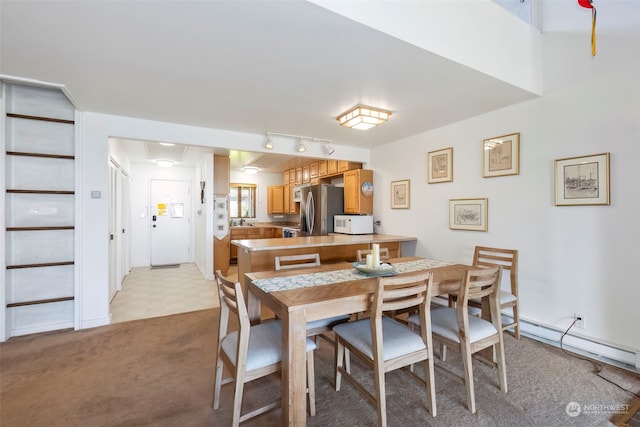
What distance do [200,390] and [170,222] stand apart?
5.42 m

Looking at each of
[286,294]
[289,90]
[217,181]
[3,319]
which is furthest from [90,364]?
[217,181]

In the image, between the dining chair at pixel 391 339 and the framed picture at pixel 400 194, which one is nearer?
the dining chair at pixel 391 339

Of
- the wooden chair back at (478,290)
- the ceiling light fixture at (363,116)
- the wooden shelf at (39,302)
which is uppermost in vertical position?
the ceiling light fixture at (363,116)

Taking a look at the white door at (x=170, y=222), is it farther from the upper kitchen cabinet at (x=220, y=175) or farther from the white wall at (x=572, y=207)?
the white wall at (x=572, y=207)

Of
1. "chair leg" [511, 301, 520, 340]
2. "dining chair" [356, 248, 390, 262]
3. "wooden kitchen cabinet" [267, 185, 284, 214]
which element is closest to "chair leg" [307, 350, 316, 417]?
"dining chair" [356, 248, 390, 262]

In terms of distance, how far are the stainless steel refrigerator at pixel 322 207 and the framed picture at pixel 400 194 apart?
0.99 meters

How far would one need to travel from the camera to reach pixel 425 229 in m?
3.89

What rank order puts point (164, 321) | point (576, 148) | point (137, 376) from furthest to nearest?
point (164, 321) → point (576, 148) → point (137, 376)

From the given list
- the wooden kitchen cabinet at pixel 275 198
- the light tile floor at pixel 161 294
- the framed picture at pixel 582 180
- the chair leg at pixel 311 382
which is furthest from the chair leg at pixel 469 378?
the wooden kitchen cabinet at pixel 275 198

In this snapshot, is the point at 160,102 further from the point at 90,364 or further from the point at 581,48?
the point at 581,48

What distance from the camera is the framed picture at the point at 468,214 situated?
317 cm

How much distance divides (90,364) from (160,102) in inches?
95.8

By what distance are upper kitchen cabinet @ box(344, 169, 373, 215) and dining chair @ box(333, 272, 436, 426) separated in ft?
9.82

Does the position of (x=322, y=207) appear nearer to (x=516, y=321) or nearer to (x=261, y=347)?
(x=516, y=321)
